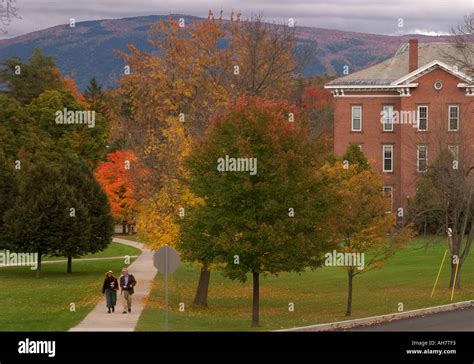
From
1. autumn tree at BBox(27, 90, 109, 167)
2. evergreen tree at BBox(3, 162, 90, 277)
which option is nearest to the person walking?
evergreen tree at BBox(3, 162, 90, 277)

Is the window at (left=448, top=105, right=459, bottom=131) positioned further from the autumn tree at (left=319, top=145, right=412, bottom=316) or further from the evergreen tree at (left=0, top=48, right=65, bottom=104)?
the evergreen tree at (left=0, top=48, right=65, bottom=104)

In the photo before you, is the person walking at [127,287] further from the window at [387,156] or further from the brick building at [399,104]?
the window at [387,156]

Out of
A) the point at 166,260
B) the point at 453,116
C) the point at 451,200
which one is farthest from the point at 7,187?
the point at 166,260

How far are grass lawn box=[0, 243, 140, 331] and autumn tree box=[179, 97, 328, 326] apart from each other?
5.65 metres

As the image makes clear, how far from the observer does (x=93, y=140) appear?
10475cm

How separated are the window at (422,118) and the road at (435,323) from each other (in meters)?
46.9

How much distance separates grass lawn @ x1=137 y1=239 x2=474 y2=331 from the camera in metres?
37.5

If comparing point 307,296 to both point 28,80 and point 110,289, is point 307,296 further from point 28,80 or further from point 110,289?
point 28,80

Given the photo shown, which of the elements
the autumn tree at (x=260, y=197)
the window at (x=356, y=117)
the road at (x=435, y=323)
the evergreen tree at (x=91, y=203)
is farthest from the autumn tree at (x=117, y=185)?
the road at (x=435, y=323)

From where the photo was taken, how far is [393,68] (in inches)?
3462

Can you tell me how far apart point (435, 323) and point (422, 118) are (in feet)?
168

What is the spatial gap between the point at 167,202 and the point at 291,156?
32.0 ft
